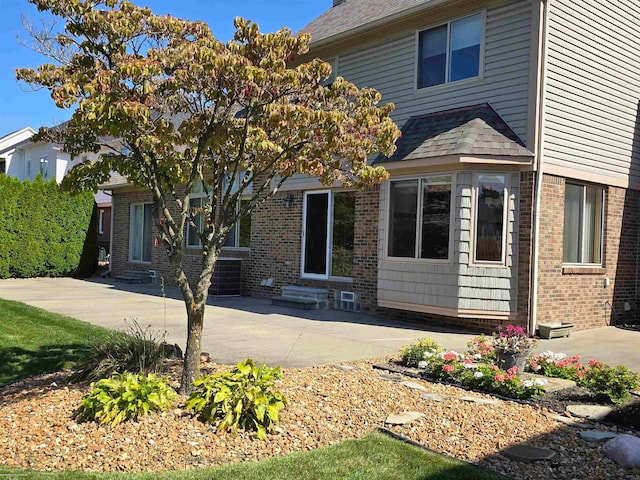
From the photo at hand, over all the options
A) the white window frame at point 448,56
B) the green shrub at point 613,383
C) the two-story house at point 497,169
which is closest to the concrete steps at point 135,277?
the two-story house at point 497,169

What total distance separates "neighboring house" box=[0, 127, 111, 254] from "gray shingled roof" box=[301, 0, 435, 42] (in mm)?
18022

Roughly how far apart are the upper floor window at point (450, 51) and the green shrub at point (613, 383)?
22.4ft

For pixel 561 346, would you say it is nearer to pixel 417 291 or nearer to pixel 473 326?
pixel 473 326

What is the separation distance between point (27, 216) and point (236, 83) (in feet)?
57.1

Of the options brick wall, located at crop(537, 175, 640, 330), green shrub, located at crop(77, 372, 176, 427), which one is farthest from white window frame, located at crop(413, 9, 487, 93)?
green shrub, located at crop(77, 372, 176, 427)

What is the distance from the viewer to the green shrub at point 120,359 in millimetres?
5777

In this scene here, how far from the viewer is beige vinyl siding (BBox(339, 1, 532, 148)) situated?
10461 mm

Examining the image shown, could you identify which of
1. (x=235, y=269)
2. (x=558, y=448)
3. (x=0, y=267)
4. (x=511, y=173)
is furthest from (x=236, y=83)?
(x=0, y=267)

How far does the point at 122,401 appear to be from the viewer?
15.5 feet

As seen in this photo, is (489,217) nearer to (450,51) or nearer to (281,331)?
(450,51)

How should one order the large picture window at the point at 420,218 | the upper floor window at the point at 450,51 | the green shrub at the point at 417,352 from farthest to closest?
the upper floor window at the point at 450,51
the large picture window at the point at 420,218
the green shrub at the point at 417,352

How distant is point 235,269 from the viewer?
15.8m

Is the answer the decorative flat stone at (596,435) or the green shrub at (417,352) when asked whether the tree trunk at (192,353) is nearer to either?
the green shrub at (417,352)

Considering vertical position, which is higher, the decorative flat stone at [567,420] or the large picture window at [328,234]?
A: the large picture window at [328,234]
